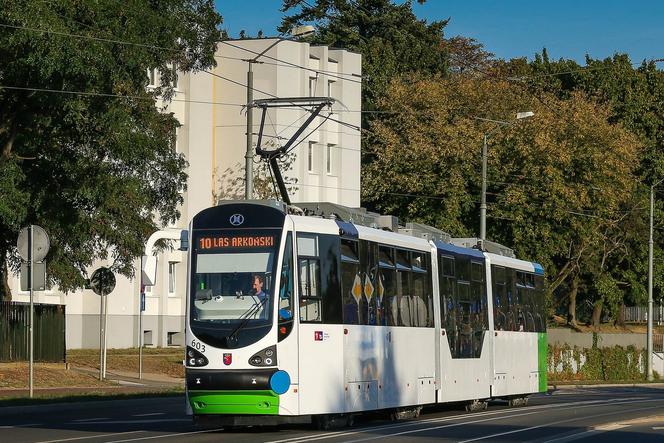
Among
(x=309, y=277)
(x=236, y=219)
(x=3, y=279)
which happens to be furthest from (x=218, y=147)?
(x=309, y=277)

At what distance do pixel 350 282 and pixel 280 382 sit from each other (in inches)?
102

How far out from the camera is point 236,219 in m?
21.4

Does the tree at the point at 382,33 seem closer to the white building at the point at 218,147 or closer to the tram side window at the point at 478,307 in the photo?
the white building at the point at 218,147

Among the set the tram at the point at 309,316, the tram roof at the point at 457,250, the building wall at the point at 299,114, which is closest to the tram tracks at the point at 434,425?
the tram at the point at 309,316

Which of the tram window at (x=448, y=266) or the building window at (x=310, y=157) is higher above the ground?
the building window at (x=310, y=157)

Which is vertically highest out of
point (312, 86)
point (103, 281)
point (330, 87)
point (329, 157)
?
point (330, 87)

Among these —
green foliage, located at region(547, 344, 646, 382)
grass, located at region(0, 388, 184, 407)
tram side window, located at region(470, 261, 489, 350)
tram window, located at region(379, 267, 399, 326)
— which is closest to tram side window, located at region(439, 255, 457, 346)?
tram side window, located at region(470, 261, 489, 350)

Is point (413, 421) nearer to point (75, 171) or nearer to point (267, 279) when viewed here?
point (267, 279)

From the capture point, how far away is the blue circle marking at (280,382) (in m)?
20.4

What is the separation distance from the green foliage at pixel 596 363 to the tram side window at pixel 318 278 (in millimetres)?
36958

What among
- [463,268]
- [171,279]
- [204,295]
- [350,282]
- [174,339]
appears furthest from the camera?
[171,279]

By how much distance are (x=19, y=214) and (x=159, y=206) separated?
6.78 meters

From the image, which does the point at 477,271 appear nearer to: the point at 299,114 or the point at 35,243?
the point at 35,243

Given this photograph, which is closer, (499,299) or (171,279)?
(499,299)
